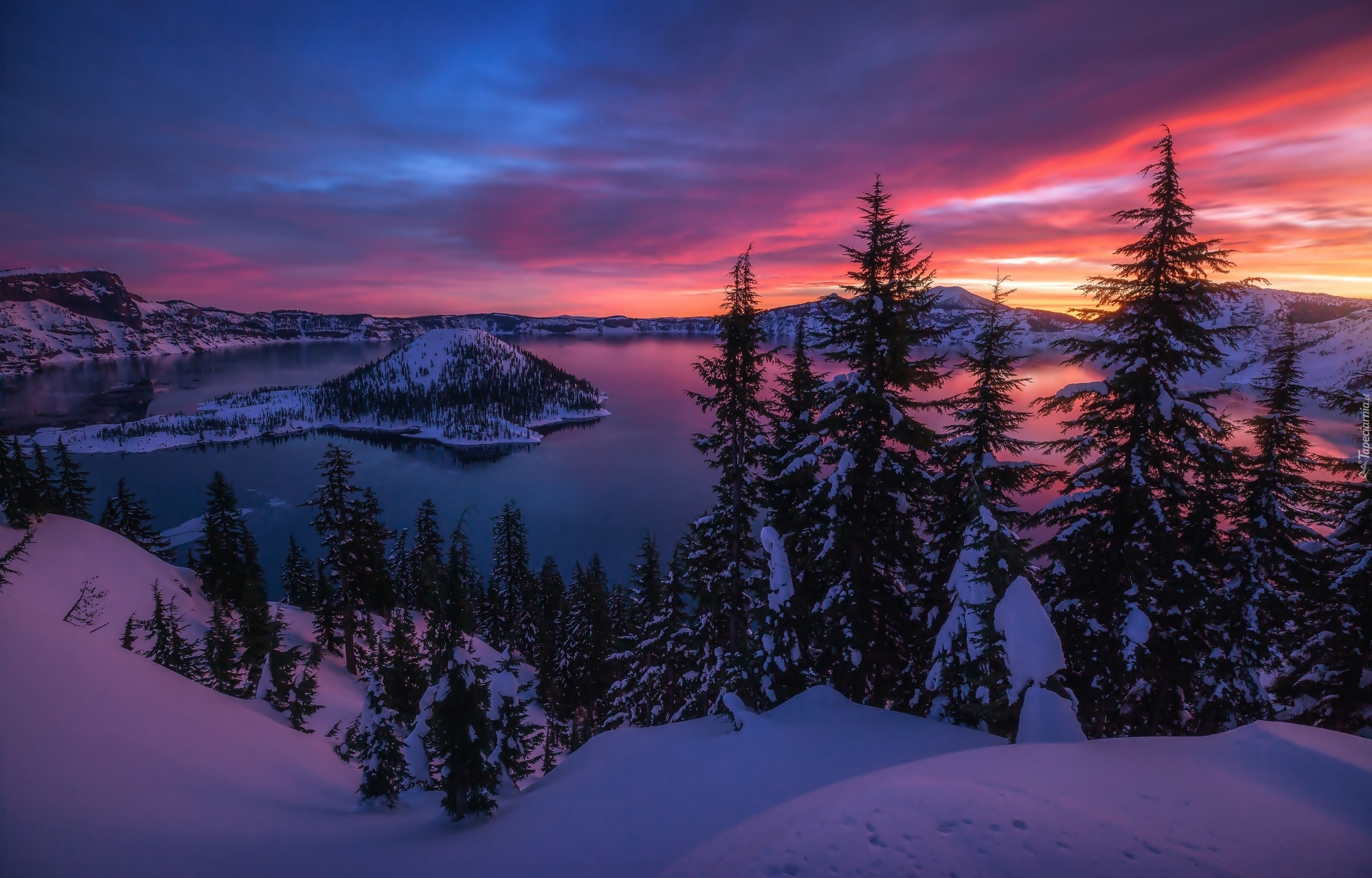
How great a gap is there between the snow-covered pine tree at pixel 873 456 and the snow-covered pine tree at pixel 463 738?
7.52 metres

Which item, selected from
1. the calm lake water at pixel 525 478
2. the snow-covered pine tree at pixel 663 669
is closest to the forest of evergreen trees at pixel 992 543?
the snow-covered pine tree at pixel 663 669

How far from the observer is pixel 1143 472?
388 inches

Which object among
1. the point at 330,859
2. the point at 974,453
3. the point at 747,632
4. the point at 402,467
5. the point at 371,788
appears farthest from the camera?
the point at 402,467

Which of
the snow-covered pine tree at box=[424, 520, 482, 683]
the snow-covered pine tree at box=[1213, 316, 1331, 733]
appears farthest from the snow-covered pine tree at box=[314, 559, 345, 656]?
the snow-covered pine tree at box=[1213, 316, 1331, 733]

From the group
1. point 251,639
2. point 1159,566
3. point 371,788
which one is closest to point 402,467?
point 251,639

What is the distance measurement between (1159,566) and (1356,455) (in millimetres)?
7152

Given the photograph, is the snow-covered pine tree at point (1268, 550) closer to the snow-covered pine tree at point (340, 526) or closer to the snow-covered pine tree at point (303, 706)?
the snow-covered pine tree at point (303, 706)

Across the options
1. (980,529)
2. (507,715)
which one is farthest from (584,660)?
(980,529)

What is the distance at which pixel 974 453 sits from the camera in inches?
457

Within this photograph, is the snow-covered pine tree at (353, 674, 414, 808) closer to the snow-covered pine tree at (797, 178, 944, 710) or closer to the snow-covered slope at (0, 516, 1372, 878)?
the snow-covered slope at (0, 516, 1372, 878)

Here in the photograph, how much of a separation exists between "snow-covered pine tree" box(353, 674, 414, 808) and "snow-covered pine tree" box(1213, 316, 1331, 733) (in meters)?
18.9

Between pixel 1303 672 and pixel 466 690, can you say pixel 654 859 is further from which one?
pixel 1303 672

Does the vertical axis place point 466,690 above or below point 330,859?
above

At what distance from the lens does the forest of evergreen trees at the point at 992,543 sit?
9.53 m
